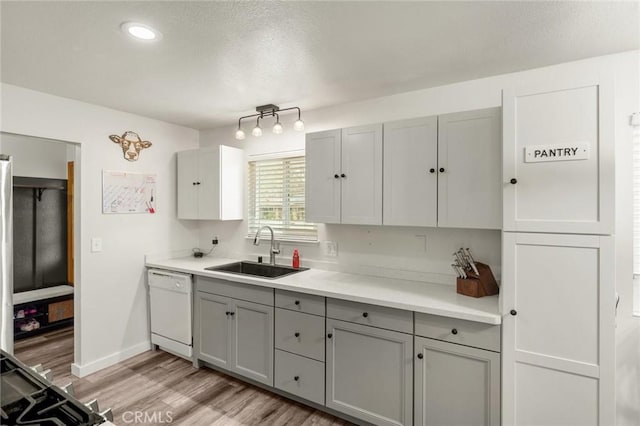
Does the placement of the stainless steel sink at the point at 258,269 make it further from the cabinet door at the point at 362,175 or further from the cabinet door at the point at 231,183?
the cabinet door at the point at 362,175

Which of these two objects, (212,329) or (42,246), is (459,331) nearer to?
(212,329)

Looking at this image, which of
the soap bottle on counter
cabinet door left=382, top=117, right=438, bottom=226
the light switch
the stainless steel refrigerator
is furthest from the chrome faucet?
the stainless steel refrigerator

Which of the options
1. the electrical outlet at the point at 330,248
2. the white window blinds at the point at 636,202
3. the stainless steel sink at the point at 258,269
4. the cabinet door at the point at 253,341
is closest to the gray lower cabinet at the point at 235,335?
the cabinet door at the point at 253,341

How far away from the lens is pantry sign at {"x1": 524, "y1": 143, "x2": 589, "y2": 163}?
160cm

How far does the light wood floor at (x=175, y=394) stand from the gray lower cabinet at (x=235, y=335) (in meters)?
0.15

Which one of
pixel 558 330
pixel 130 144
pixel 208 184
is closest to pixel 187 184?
pixel 208 184

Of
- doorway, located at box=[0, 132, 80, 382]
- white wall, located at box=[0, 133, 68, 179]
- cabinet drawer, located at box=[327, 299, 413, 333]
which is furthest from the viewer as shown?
white wall, located at box=[0, 133, 68, 179]

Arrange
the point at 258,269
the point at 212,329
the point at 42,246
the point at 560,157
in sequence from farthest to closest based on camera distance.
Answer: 1. the point at 42,246
2. the point at 258,269
3. the point at 212,329
4. the point at 560,157

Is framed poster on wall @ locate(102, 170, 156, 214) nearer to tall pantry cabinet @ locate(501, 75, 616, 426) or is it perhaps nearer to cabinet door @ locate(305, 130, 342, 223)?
cabinet door @ locate(305, 130, 342, 223)

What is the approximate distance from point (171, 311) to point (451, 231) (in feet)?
8.60

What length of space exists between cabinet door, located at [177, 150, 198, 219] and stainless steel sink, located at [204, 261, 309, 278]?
69 cm

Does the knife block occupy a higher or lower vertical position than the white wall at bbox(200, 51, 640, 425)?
lower

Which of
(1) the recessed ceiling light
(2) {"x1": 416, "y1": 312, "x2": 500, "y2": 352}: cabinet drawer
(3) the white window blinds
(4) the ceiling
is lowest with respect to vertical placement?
(2) {"x1": 416, "y1": 312, "x2": 500, "y2": 352}: cabinet drawer

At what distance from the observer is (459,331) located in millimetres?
1863
